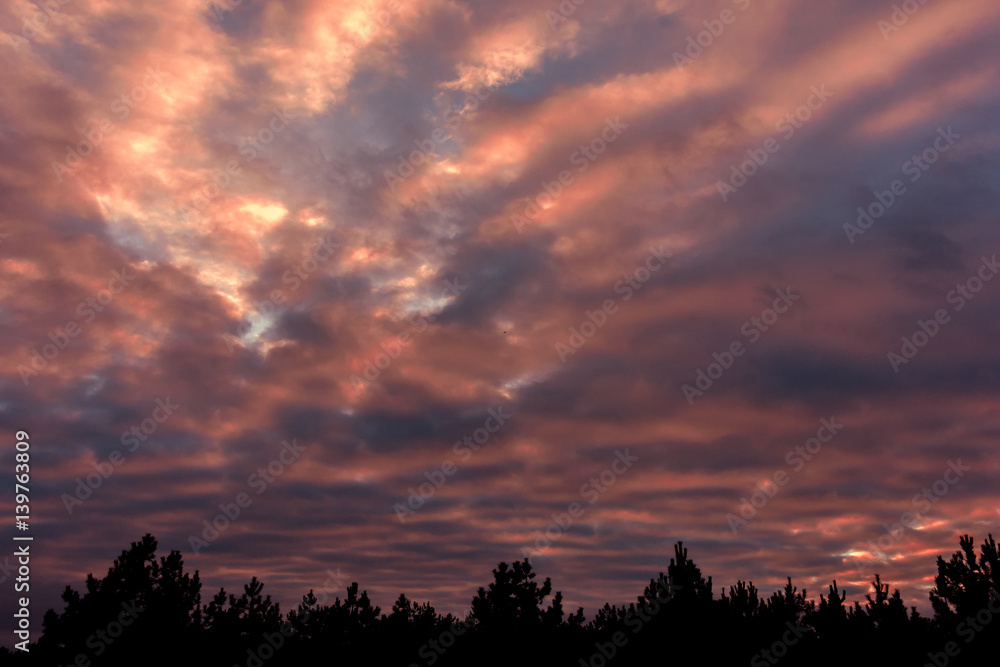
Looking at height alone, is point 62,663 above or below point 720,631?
below

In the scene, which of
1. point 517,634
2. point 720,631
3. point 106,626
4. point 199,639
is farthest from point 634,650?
point 106,626

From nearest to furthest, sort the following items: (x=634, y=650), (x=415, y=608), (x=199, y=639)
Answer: (x=634, y=650) < (x=199, y=639) < (x=415, y=608)

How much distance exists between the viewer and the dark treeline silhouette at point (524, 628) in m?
35.9

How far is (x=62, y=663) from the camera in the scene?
158 ft

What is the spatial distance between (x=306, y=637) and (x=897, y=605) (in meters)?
47.5

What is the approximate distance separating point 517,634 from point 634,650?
37.2ft

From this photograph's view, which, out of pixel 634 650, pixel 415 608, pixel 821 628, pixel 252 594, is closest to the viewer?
pixel 634 650

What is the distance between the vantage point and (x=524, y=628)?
155ft

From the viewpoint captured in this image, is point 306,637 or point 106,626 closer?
point 106,626

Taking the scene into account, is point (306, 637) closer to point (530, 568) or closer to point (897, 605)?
point (530, 568)

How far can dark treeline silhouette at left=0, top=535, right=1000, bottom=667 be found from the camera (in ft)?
118

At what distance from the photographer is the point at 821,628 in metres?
40.2

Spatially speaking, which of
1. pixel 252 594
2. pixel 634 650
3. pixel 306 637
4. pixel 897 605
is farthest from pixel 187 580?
pixel 897 605

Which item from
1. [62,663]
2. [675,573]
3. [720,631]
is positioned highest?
[675,573]
